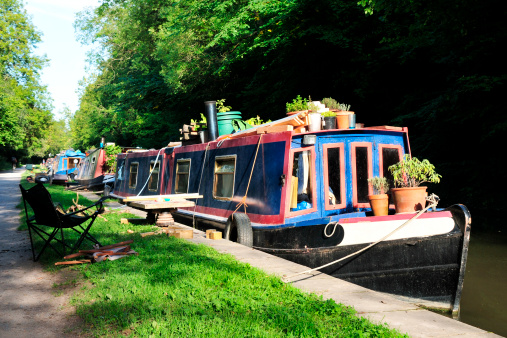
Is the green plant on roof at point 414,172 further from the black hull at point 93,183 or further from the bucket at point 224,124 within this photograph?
the black hull at point 93,183

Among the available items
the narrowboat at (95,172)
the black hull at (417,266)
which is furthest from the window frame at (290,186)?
the narrowboat at (95,172)

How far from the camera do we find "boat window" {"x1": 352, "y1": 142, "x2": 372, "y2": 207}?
22.5ft

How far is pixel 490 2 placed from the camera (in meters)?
10.2

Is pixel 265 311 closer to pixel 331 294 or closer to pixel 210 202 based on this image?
pixel 331 294

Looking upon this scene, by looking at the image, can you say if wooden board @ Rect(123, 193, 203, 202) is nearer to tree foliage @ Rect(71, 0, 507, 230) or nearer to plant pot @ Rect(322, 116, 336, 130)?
plant pot @ Rect(322, 116, 336, 130)

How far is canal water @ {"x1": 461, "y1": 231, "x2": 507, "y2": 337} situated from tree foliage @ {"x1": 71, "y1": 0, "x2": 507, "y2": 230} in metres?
3.08

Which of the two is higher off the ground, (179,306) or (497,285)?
(179,306)

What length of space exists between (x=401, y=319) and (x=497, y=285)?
4214 mm

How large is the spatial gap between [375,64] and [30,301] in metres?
12.3

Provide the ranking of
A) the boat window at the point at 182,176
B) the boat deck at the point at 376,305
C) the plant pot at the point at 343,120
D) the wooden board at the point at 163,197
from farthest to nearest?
the boat window at the point at 182,176, the wooden board at the point at 163,197, the plant pot at the point at 343,120, the boat deck at the point at 376,305

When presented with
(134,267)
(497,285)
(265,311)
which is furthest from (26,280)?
(497,285)

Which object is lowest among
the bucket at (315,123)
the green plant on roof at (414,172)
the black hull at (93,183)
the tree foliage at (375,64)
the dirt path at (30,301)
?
the dirt path at (30,301)

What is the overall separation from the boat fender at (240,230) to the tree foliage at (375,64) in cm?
633

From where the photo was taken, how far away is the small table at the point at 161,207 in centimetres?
840
